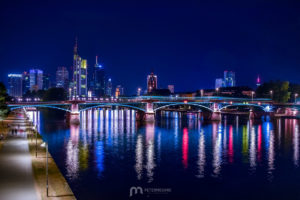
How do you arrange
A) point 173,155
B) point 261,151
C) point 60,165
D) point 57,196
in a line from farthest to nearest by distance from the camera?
1. point 261,151
2. point 173,155
3. point 60,165
4. point 57,196

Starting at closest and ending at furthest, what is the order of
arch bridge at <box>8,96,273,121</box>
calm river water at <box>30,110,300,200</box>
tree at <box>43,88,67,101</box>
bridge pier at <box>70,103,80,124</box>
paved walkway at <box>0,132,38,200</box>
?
1. paved walkway at <box>0,132,38,200</box>
2. calm river water at <box>30,110,300,200</box>
3. bridge pier at <box>70,103,80,124</box>
4. arch bridge at <box>8,96,273,121</box>
5. tree at <box>43,88,67,101</box>

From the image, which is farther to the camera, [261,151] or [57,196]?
[261,151]

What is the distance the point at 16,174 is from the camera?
22.7 metres

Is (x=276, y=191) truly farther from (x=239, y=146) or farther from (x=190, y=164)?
(x=239, y=146)

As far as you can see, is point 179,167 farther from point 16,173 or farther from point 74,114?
point 74,114

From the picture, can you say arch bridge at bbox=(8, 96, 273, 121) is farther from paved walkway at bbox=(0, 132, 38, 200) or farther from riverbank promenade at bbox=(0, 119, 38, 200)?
paved walkway at bbox=(0, 132, 38, 200)

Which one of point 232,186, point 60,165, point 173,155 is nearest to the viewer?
point 232,186

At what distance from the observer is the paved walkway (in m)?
18.4

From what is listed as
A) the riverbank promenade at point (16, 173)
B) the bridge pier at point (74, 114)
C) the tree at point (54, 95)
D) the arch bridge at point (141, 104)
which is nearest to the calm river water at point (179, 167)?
the riverbank promenade at point (16, 173)

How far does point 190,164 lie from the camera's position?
35344mm

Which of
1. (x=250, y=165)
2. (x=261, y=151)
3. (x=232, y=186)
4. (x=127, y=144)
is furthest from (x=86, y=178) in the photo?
(x=261, y=151)

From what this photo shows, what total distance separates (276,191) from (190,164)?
35.1 feet

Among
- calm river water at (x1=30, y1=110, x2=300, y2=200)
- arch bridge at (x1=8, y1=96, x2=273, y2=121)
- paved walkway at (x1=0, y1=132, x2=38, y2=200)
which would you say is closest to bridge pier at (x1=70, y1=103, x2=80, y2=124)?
arch bridge at (x1=8, y1=96, x2=273, y2=121)

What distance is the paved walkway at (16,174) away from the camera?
60.5 ft
